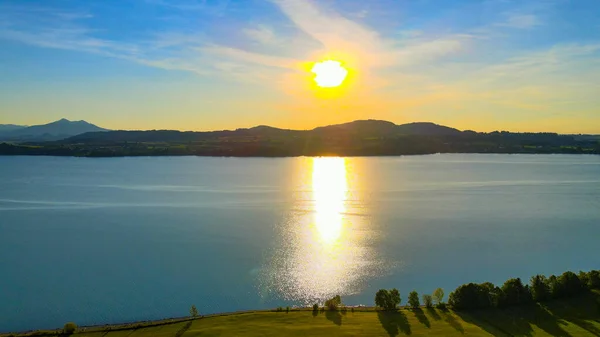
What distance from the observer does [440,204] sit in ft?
231

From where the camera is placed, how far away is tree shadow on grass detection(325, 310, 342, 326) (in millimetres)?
26016

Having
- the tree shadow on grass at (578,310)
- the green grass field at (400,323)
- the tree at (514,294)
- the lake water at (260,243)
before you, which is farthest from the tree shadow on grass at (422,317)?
the tree shadow on grass at (578,310)

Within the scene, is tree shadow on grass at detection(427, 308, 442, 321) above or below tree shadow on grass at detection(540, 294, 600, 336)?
below

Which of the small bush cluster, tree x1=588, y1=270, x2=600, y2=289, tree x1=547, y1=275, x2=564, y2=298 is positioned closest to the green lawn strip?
the small bush cluster

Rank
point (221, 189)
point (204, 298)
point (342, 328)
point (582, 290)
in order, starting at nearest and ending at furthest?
point (342, 328) → point (582, 290) → point (204, 298) → point (221, 189)

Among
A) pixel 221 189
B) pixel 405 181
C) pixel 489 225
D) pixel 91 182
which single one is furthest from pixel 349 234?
pixel 91 182

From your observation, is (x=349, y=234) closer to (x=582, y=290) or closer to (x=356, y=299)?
(x=356, y=299)

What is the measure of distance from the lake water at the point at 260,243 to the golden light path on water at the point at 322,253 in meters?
0.17

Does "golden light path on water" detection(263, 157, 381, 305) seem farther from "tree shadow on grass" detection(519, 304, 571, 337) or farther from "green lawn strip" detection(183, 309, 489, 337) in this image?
"tree shadow on grass" detection(519, 304, 571, 337)

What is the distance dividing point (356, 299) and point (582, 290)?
1508 cm

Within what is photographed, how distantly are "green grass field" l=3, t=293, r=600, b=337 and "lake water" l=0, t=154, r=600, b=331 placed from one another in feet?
12.4

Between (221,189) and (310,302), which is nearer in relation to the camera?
(310,302)

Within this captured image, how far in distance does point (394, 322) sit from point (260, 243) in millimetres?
22944

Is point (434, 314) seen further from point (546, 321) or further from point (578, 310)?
point (578, 310)
